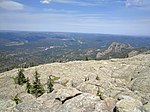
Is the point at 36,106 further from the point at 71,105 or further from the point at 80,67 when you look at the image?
the point at 80,67

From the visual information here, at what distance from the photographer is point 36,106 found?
120 feet

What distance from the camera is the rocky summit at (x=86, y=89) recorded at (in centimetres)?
3638

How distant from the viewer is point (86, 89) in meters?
62.5

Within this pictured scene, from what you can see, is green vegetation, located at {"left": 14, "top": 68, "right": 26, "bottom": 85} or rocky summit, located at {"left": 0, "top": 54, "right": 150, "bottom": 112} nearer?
rocky summit, located at {"left": 0, "top": 54, "right": 150, "bottom": 112}

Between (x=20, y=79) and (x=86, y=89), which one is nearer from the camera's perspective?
(x=86, y=89)

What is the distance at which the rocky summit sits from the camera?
36375 mm

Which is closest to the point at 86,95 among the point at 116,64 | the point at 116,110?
the point at 116,110

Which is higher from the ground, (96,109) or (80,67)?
(96,109)

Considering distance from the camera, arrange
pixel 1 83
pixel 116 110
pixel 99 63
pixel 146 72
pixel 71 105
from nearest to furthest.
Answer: pixel 116 110 → pixel 71 105 → pixel 146 72 → pixel 1 83 → pixel 99 63

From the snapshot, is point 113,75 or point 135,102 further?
point 113,75

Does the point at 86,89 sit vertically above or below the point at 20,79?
above

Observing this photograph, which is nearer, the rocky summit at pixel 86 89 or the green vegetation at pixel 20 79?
the rocky summit at pixel 86 89

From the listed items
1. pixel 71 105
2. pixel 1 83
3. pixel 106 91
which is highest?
pixel 71 105

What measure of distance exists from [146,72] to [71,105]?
54085 millimetres
